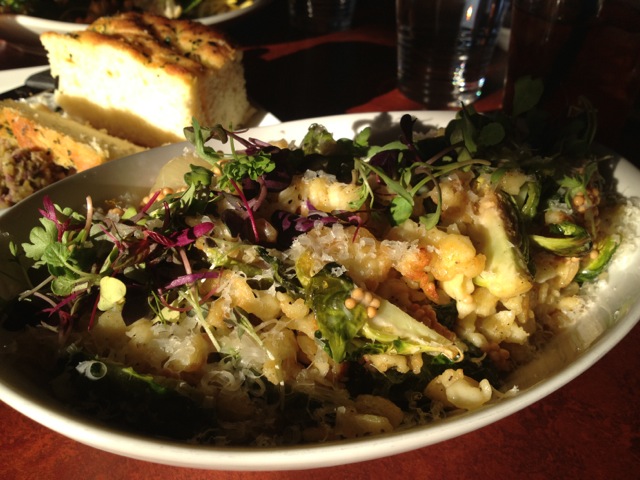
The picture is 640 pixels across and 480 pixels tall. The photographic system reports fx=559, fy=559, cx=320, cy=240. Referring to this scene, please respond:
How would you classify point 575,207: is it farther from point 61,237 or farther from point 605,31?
point 61,237

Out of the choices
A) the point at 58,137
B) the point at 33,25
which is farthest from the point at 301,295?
the point at 33,25

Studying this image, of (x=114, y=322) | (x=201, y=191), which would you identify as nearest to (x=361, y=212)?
(x=201, y=191)

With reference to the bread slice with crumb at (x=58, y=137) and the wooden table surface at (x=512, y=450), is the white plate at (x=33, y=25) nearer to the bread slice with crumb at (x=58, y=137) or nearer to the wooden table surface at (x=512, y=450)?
the bread slice with crumb at (x=58, y=137)

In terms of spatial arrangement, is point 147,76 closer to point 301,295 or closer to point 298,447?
point 301,295

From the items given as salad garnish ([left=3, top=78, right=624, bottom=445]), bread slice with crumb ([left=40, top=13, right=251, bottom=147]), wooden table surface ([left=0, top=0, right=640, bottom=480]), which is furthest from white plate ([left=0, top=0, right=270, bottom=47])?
wooden table surface ([left=0, top=0, right=640, bottom=480])

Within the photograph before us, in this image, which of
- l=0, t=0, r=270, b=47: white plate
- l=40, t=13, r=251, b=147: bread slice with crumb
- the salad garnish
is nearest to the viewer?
the salad garnish

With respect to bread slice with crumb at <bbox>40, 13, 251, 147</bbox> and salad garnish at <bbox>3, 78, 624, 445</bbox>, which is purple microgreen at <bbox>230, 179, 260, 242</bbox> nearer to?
salad garnish at <bbox>3, 78, 624, 445</bbox>
